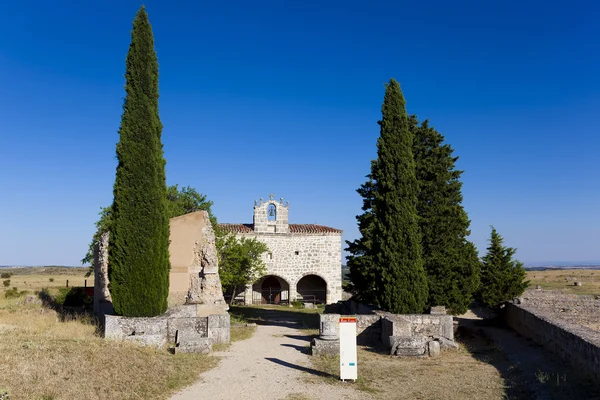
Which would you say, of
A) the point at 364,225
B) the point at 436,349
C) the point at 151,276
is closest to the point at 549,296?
the point at 364,225

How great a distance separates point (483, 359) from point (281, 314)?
14.5 m

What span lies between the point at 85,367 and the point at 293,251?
81.2 feet

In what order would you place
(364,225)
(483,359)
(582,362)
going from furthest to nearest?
(364,225) → (483,359) → (582,362)

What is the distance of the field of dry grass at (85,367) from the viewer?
7.98 m

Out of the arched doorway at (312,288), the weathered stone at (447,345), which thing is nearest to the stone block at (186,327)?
the weathered stone at (447,345)

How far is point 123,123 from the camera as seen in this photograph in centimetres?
1469

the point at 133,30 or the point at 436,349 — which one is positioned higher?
the point at 133,30

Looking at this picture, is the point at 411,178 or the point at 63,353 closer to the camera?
the point at 63,353

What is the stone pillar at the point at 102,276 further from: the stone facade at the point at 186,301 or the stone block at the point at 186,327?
the stone block at the point at 186,327

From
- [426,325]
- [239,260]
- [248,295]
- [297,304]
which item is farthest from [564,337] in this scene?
[248,295]

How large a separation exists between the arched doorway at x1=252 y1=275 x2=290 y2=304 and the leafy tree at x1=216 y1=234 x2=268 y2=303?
77.4 inches

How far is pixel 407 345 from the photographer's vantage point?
1270cm

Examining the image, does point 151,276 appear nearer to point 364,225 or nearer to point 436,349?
point 436,349

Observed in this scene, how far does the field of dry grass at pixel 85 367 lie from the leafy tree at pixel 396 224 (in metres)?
6.98
